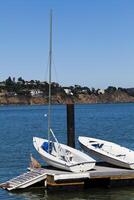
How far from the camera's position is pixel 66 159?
95.3ft

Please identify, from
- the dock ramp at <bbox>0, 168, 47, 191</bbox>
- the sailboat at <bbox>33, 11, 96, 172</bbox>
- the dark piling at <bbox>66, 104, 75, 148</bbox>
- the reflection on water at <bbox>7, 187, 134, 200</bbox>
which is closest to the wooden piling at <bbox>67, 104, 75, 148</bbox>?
the dark piling at <bbox>66, 104, 75, 148</bbox>

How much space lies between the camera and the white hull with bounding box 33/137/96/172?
89.8 ft

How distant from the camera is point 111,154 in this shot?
99.6ft

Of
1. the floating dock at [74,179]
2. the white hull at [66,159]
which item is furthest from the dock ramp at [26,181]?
the white hull at [66,159]

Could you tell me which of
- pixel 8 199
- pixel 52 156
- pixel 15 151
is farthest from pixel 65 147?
pixel 15 151

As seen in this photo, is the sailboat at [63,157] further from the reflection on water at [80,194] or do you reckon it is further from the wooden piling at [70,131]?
the wooden piling at [70,131]

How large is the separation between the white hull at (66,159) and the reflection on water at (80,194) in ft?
3.65

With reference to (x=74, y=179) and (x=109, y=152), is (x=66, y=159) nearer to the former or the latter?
(x=74, y=179)

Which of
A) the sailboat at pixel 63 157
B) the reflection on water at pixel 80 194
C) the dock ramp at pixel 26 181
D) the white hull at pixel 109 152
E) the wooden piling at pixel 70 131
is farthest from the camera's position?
the wooden piling at pixel 70 131

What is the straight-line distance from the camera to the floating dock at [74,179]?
2670cm

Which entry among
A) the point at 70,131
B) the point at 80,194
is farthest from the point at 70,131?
the point at 80,194

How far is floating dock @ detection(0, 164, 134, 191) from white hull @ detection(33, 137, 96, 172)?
40 centimetres

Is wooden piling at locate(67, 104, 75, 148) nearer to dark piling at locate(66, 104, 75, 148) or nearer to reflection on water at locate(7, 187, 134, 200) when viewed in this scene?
dark piling at locate(66, 104, 75, 148)

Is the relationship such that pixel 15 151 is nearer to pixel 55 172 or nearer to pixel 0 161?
pixel 0 161
